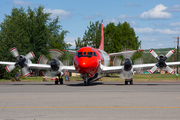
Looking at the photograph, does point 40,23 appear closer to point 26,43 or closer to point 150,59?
point 26,43

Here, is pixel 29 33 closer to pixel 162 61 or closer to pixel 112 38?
pixel 112 38

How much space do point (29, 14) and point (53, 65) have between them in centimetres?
4561

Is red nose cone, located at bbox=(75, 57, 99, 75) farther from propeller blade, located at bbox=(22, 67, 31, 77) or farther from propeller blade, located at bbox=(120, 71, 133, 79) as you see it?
propeller blade, located at bbox=(22, 67, 31, 77)

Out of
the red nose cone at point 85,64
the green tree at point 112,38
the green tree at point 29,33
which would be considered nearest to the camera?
the red nose cone at point 85,64

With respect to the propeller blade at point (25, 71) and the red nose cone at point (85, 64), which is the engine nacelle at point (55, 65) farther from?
the red nose cone at point (85, 64)

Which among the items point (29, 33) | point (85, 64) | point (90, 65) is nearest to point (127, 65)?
point (90, 65)

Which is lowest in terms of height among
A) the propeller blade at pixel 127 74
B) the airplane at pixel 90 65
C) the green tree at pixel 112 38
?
the propeller blade at pixel 127 74

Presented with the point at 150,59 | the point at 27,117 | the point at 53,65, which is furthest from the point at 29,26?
the point at 150,59

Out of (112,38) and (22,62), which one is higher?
(112,38)

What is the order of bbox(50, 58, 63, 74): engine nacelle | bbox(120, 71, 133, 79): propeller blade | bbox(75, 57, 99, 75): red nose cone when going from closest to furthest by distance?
bbox(75, 57, 99, 75): red nose cone, bbox(120, 71, 133, 79): propeller blade, bbox(50, 58, 63, 74): engine nacelle

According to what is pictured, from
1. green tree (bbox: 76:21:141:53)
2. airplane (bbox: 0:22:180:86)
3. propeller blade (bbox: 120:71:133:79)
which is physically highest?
green tree (bbox: 76:21:141:53)

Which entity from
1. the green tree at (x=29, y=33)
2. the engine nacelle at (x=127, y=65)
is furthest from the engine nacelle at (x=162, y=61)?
the green tree at (x=29, y=33)

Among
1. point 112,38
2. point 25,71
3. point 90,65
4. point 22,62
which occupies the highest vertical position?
point 112,38

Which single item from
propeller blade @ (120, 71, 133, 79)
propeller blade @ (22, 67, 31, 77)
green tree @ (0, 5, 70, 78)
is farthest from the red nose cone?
green tree @ (0, 5, 70, 78)
